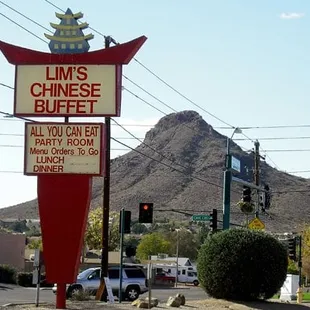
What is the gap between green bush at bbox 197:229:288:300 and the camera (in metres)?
29.0

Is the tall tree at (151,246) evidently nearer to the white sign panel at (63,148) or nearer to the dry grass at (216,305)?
the dry grass at (216,305)

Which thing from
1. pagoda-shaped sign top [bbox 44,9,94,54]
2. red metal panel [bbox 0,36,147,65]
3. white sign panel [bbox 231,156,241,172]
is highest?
pagoda-shaped sign top [bbox 44,9,94,54]

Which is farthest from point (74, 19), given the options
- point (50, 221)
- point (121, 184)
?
point (121, 184)

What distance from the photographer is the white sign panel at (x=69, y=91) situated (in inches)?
904

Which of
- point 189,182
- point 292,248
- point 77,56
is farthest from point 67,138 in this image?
point 189,182

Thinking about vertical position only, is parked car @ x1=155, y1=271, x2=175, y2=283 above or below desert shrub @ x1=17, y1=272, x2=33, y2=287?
below

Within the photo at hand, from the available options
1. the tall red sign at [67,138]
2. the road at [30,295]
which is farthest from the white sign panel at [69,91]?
the road at [30,295]

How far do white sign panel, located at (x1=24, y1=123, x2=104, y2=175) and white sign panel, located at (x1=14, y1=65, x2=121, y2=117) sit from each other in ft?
1.38

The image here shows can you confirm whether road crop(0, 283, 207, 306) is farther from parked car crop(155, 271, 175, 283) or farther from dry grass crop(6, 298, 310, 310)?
parked car crop(155, 271, 175, 283)

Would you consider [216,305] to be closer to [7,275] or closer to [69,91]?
[69,91]

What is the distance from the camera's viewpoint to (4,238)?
7656 centimetres

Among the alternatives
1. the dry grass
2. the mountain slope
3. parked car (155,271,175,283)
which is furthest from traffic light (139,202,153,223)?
the mountain slope

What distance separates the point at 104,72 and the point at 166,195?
147 metres

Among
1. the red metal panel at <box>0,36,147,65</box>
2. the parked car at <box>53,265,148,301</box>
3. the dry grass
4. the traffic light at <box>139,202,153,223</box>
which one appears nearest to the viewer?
the red metal panel at <box>0,36,147,65</box>
